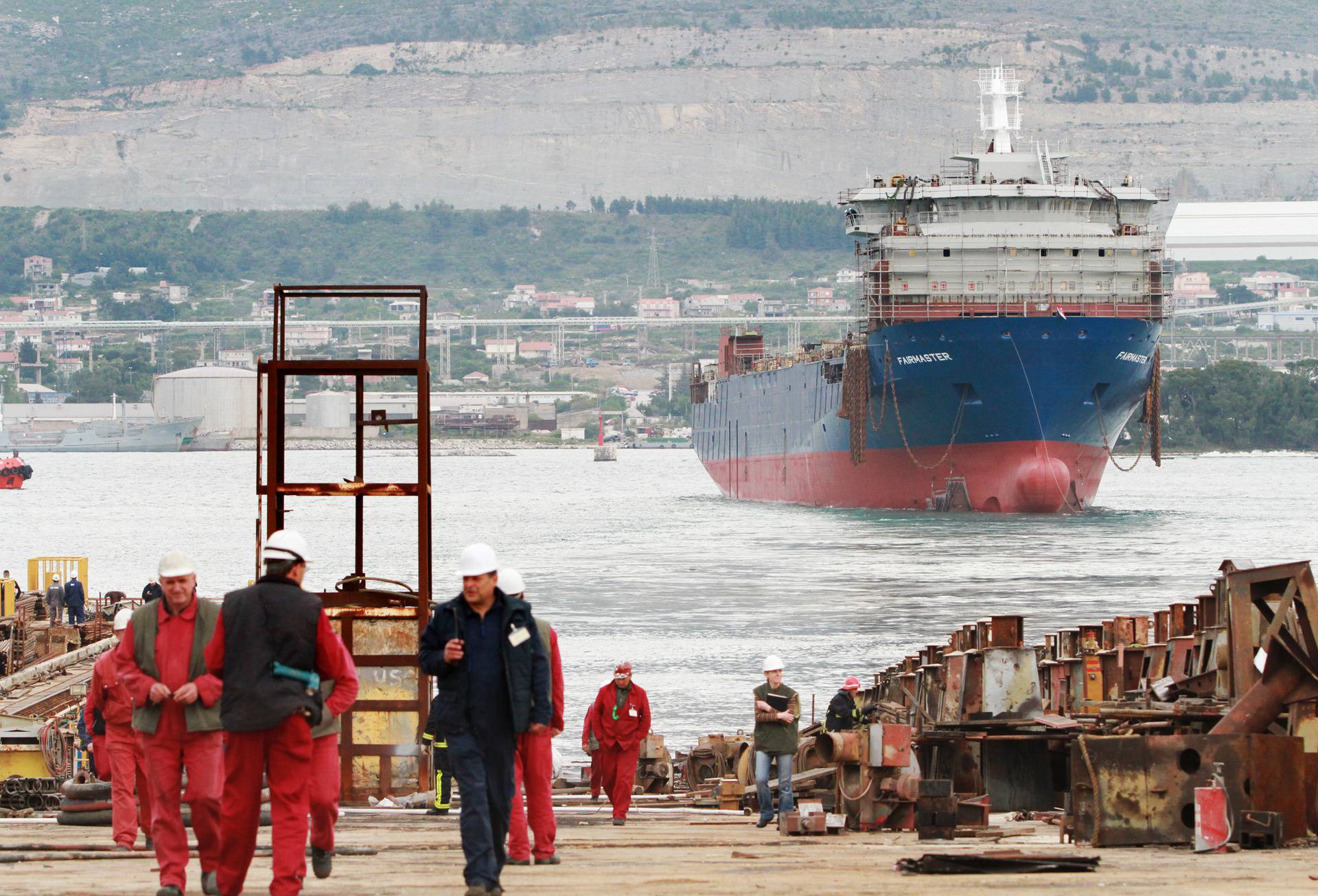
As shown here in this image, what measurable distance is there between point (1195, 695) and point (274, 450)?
7.12 meters

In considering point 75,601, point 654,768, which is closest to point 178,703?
point 654,768

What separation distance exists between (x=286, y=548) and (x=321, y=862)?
4.97 feet

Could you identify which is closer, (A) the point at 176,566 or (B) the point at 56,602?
(A) the point at 176,566

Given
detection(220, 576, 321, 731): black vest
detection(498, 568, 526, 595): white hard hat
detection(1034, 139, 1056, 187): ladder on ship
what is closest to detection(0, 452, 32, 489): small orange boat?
detection(1034, 139, 1056, 187): ladder on ship

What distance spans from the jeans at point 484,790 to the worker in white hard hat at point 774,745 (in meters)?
4.36

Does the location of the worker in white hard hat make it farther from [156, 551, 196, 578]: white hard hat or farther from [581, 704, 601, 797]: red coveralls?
[156, 551, 196, 578]: white hard hat

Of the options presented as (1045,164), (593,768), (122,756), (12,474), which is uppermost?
(1045,164)

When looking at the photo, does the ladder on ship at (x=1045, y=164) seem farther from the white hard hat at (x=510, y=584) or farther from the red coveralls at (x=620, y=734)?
the white hard hat at (x=510, y=584)

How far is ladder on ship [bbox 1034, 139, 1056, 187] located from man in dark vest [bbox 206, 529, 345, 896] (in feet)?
189

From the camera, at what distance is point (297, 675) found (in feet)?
28.9

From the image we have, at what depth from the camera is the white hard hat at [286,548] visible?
8891 mm

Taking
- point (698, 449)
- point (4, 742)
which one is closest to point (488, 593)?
point (4, 742)

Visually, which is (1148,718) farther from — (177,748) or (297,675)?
(177,748)

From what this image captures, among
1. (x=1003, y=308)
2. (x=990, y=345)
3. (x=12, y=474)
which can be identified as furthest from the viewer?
(x=12, y=474)
